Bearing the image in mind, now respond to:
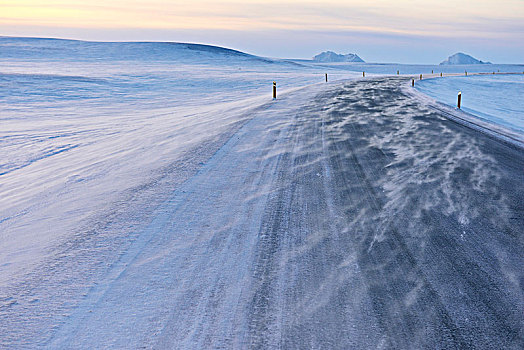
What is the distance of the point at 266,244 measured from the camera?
4281 mm

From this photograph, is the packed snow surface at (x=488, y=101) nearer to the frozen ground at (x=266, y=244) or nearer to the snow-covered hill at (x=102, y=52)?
the frozen ground at (x=266, y=244)

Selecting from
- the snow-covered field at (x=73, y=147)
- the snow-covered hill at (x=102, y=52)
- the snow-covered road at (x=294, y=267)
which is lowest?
the snow-covered road at (x=294, y=267)

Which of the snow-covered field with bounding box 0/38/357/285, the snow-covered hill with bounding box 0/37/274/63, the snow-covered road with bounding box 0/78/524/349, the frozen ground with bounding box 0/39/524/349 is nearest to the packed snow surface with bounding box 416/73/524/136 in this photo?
the frozen ground with bounding box 0/39/524/349

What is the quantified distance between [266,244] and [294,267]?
57 centimetres

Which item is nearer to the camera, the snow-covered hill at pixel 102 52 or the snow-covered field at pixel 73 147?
the snow-covered field at pixel 73 147

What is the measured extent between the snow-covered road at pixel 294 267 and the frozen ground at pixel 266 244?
0.02 m

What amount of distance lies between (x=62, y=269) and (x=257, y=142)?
6036 mm

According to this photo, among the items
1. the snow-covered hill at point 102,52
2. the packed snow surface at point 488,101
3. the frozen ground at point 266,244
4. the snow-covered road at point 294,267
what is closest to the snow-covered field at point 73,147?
the frozen ground at point 266,244

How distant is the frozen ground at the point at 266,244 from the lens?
9.89ft

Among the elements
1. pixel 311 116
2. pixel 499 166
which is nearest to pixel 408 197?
pixel 499 166

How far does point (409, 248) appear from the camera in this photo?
14.0 ft

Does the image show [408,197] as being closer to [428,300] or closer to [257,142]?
[428,300]

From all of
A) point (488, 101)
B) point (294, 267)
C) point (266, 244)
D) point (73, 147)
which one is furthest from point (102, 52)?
point (294, 267)

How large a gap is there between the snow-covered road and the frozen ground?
0.02 metres
